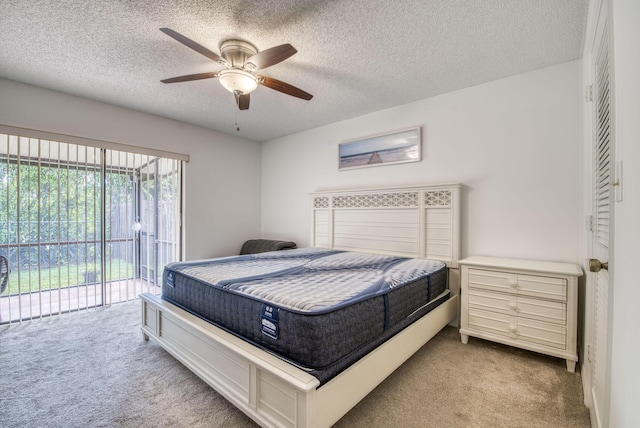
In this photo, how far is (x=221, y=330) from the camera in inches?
69.1

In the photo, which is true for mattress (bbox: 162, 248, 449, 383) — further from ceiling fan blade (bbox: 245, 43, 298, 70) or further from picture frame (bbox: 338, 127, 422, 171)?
ceiling fan blade (bbox: 245, 43, 298, 70)

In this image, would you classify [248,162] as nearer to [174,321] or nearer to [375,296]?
[174,321]

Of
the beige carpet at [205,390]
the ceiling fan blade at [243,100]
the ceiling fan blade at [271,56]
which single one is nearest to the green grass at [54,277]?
the beige carpet at [205,390]

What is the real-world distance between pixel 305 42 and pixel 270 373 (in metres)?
2.23

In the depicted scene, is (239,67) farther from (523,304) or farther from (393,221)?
(523,304)

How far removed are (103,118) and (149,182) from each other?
97 centimetres

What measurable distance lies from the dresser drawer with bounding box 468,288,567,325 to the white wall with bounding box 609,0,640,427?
1255 millimetres

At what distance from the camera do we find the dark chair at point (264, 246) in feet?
13.5

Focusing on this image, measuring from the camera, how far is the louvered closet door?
46.6 inches

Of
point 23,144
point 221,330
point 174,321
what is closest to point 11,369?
point 174,321

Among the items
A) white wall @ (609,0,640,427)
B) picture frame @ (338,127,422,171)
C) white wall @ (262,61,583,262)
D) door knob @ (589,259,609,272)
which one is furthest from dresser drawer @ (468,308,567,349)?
picture frame @ (338,127,422,171)

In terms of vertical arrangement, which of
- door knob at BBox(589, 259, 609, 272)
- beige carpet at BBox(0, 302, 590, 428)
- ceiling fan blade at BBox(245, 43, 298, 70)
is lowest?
beige carpet at BBox(0, 302, 590, 428)

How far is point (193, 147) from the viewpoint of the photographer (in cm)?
409

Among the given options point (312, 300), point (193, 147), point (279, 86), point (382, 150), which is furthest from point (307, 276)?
point (193, 147)
